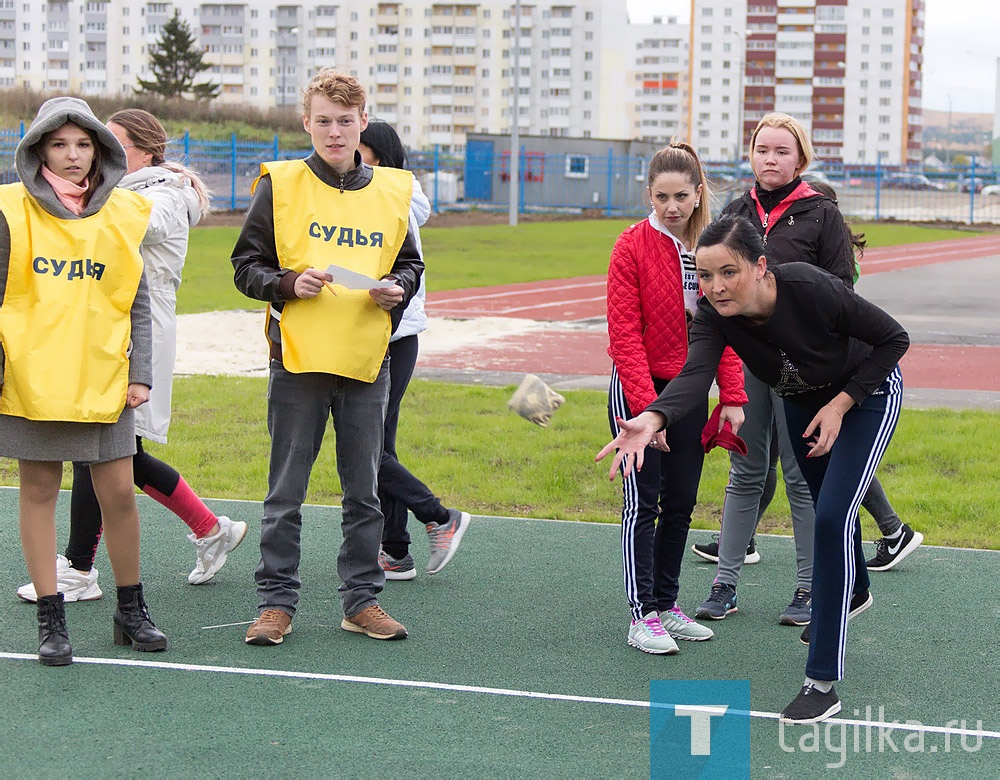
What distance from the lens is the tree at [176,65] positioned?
7794cm

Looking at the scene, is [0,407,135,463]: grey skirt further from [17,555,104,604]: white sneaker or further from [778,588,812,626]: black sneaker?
[778,588,812,626]: black sneaker

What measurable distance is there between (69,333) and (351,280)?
0.99 m

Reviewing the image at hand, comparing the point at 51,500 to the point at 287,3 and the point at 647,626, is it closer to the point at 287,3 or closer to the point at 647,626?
the point at 647,626

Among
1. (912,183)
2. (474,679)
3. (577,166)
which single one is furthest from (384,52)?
(474,679)

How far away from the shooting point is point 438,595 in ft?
18.6

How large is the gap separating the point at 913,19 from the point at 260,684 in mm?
141001

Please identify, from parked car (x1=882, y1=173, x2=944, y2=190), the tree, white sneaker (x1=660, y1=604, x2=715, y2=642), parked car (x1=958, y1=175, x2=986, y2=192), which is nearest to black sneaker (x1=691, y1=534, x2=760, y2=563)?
white sneaker (x1=660, y1=604, x2=715, y2=642)

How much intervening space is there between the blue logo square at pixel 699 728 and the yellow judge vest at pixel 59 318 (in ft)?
7.02

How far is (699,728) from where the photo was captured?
13.4 feet

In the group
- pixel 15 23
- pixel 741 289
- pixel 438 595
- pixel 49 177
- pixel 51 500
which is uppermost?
pixel 15 23

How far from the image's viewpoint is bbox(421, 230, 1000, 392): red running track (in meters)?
12.5

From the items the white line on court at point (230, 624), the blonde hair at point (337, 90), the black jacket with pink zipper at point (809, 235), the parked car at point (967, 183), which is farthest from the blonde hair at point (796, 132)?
the parked car at point (967, 183)

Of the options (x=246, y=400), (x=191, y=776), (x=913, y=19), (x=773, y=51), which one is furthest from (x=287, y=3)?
(x=191, y=776)

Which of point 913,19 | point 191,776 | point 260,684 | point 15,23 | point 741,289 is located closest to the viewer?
point 191,776
